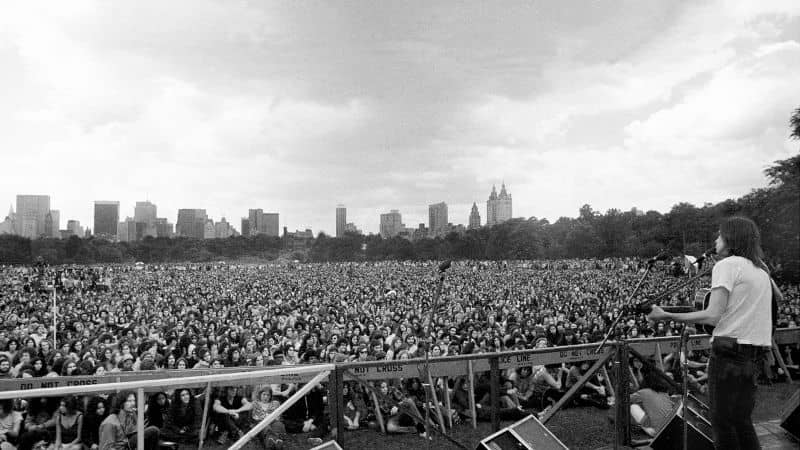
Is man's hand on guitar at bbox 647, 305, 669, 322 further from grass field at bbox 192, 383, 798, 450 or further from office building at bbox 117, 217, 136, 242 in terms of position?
office building at bbox 117, 217, 136, 242

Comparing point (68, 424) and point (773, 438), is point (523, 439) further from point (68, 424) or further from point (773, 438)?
point (68, 424)

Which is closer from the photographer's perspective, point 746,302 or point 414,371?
point 746,302

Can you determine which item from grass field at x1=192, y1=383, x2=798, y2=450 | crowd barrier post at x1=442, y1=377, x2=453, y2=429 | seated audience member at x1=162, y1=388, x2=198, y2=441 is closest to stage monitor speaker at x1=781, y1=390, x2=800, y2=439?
grass field at x1=192, y1=383, x2=798, y2=450

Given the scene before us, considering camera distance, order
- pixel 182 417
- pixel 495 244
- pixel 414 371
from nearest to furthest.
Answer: pixel 414 371 < pixel 182 417 < pixel 495 244

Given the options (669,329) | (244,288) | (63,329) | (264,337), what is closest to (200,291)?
(244,288)

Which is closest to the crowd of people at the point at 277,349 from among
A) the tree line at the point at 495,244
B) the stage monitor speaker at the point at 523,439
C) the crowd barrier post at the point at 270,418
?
the stage monitor speaker at the point at 523,439

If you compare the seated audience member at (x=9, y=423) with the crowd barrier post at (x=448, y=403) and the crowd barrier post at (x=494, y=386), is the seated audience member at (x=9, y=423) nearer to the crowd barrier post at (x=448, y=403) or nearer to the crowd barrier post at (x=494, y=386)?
the crowd barrier post at (x=448, y=403)

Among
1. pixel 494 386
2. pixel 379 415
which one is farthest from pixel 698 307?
pixel 379 415

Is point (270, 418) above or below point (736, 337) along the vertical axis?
below
